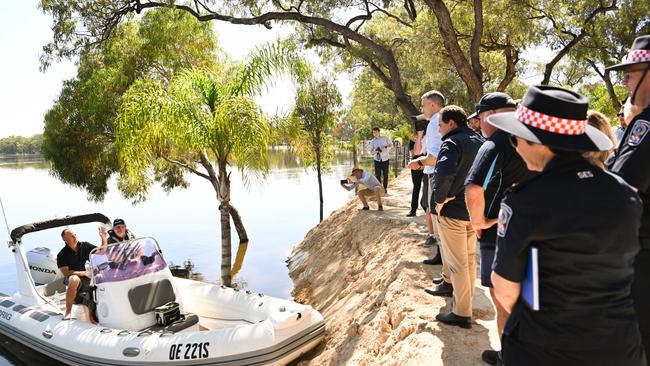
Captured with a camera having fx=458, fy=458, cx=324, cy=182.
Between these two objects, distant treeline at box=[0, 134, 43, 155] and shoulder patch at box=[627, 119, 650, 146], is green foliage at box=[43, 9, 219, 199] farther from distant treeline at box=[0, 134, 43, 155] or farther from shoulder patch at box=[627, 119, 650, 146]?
distant treeline at box=[0, 134, 43, 155]

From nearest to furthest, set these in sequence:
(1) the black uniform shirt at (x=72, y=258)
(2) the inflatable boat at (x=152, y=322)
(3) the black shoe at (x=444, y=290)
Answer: (3) the black shoe at (x=444, y=290) → (2) the inflatable boat at (x=152, y=322) → (1) the black uniform shirt at (x=72, y=258)

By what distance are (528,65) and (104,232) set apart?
1142 inches

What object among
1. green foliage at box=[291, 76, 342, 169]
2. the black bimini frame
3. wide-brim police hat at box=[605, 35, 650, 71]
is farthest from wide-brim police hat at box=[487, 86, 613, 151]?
green foliage at box=[291, 76, 342, 169]

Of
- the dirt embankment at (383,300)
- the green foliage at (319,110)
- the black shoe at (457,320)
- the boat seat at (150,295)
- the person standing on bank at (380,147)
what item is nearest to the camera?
the dirt embankment at (383,300)

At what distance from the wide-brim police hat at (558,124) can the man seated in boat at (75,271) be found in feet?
23.8

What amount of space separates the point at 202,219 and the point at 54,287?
17546mm

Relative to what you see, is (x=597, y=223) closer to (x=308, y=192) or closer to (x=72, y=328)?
(x=72, y=328)

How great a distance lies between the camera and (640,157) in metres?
2.46

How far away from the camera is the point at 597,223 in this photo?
5.82 feet

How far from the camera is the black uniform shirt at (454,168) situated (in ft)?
14.2

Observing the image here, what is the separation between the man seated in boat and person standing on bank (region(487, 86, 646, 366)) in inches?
282

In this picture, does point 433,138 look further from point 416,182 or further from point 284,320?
point 416,182

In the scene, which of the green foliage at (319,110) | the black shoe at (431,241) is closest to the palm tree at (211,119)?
the black shoe at (431,241)

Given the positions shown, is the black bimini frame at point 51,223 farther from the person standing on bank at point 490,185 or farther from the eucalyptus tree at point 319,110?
the eucalyptus tree at point 319,110
